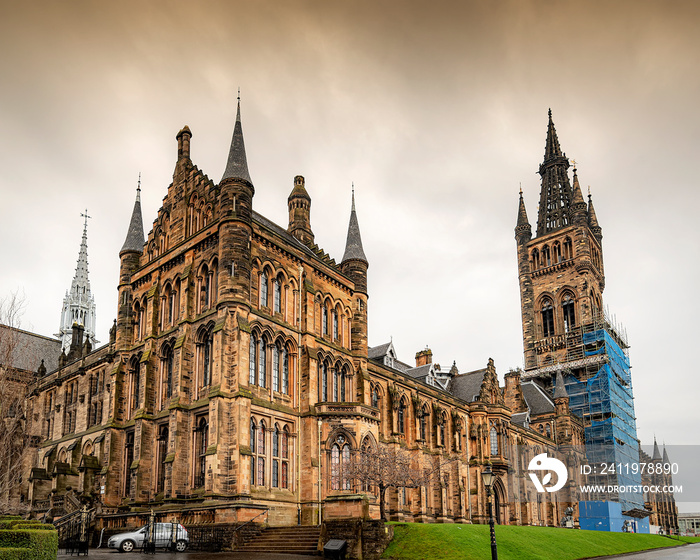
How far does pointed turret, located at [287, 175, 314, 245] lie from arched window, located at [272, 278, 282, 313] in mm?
16091

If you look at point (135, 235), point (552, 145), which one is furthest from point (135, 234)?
point (552, 145)

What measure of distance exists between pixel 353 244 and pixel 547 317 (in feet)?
199

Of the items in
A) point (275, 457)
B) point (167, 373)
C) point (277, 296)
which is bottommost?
point (275, 457)

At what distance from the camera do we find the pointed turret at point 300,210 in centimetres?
5732

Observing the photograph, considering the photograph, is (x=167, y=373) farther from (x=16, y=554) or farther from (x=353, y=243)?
(x=16, y=554)

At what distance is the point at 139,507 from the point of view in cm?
3775

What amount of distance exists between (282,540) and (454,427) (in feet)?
106

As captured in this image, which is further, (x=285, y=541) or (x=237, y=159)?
(x=237, y=159)

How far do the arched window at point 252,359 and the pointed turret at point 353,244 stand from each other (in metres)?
12.9

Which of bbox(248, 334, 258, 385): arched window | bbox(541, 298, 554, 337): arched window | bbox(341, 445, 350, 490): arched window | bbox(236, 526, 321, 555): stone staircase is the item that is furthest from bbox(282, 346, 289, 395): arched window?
bbox(541, 298, 554, 337): arched window

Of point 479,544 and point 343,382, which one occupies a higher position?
point 343,382

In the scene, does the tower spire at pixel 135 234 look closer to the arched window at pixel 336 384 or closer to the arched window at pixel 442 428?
the arched window at pixel 336 384

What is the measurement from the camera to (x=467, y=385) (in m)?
72.6

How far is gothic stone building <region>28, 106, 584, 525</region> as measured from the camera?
1409 inches
